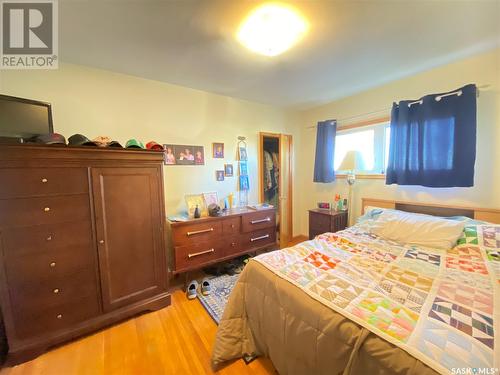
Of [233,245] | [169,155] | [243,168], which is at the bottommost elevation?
[233,245]

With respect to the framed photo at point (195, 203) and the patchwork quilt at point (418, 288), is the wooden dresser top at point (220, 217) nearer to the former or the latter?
the framed photo at point (195, 203)

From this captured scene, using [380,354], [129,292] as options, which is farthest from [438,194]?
[129,292]

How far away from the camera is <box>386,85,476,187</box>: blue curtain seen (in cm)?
189

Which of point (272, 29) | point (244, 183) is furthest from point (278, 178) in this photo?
point (272, 29)

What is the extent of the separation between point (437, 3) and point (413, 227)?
5.50 feet

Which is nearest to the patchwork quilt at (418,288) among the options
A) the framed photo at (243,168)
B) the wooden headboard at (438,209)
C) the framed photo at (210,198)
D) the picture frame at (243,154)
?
the wooden headboard at (438,209)

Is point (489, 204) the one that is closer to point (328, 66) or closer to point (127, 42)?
point (328, 66)

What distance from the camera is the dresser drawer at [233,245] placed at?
8.08 feet

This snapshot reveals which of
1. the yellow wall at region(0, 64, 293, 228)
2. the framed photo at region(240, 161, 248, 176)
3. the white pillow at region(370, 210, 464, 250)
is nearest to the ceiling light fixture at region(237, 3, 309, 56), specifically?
the yellow wall at region(0, 64, 293, 228)

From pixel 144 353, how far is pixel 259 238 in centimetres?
166

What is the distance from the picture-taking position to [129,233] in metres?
1.77

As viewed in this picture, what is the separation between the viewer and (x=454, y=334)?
78cm

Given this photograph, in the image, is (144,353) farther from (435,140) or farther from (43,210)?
(435,140)

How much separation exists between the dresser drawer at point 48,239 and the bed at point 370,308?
1268 mm
